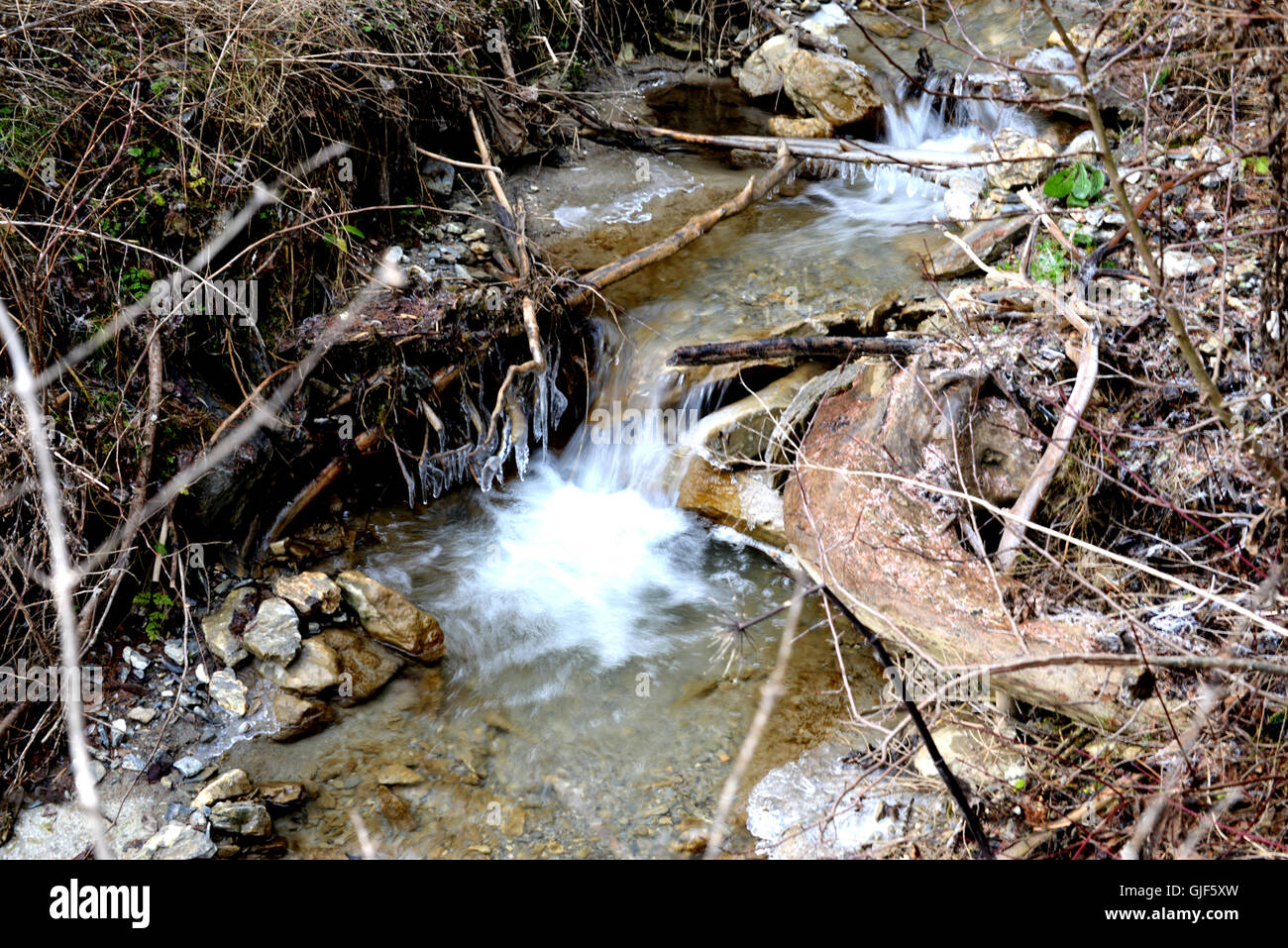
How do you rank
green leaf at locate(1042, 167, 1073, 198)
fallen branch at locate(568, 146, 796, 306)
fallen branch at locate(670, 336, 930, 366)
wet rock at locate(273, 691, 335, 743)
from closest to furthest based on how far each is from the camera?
wet rock at locate(273, 691, 335, 743) → fallen branch at locate(670, 336, 930, 366) → green leaf at locate(1042, 167, 1073, 198) → fallen branch at locate(568, 146, 796, 306)

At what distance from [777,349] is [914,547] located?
54.8 inches

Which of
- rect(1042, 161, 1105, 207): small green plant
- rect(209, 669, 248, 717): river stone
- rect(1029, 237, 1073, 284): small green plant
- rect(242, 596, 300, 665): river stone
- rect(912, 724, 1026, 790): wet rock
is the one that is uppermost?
rect(1042, 161, 1105, 207): small green plant

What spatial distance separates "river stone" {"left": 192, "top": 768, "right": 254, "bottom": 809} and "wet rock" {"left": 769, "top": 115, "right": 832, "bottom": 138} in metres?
5.79

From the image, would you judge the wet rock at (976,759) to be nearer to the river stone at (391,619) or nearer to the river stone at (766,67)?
the river stone at (391,619)

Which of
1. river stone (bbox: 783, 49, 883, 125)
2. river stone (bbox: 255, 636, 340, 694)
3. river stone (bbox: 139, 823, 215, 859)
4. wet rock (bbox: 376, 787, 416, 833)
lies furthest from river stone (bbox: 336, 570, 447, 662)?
river stone (bbox: 783, 49, 883, 125)

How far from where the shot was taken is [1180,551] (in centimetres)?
326

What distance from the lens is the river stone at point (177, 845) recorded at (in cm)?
294

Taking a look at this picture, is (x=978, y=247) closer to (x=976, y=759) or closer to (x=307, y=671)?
(x=976, y=759)

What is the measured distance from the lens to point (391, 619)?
3.90 m

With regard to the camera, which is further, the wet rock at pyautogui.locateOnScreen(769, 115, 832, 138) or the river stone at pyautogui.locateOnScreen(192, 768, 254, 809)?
the wet rock at pyautogui.locateOnScreen(769, 115, 832, 138)


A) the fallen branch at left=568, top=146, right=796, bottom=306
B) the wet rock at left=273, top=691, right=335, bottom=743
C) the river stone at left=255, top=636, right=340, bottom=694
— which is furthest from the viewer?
the fallen branch at left=568, top=146, right=796, bottom=306

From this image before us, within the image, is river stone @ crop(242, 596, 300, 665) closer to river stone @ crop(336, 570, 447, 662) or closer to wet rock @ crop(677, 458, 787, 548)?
river stone @ crop(336, 570, 447, 662)

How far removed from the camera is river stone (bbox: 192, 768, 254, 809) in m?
3.17

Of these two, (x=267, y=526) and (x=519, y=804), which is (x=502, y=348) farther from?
(x=519, y=804)
